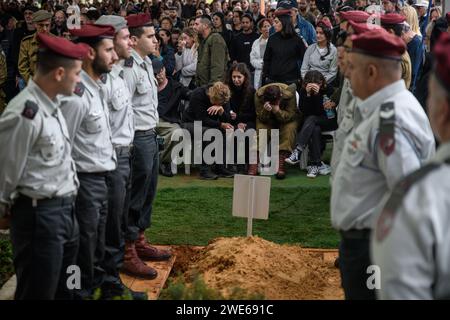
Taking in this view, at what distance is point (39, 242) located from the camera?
179 inches

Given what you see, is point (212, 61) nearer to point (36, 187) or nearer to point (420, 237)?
point (36, 187)

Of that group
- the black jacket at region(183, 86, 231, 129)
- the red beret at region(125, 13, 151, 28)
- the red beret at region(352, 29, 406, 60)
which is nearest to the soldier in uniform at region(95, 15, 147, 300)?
the red beret at region(125, 13, 151, 28)

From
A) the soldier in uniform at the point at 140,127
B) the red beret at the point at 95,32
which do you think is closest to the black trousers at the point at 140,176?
the soldier in uniform at the point at 140,127

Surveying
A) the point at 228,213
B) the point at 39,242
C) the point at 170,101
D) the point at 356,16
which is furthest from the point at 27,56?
the point at 39,242

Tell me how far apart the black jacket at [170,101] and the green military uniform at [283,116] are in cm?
106

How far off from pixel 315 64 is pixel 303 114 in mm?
810

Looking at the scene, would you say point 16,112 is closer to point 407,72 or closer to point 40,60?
point 40,60

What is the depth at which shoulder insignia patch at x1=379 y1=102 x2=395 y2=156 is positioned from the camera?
13.1 ft

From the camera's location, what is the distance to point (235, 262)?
22.5 ft

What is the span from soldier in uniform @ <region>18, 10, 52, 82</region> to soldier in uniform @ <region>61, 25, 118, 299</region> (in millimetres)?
5220

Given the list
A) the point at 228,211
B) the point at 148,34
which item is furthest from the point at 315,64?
the point at 148,34

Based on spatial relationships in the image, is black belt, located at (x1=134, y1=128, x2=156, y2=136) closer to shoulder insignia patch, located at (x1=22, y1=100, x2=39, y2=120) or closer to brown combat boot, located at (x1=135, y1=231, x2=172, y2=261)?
brown combat boot, located at (x1=135, y1=231, x2=172, y2=261)

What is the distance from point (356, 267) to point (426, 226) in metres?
1.70

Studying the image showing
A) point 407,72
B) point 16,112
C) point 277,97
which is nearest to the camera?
point 16,112
